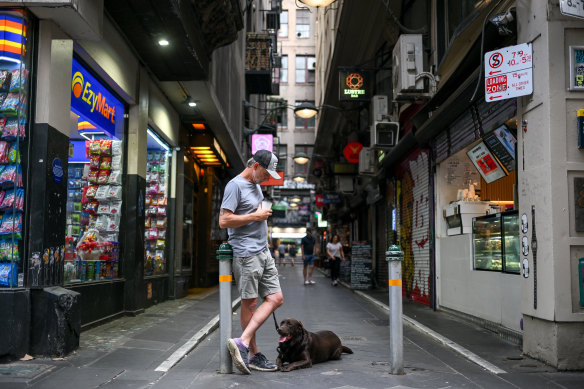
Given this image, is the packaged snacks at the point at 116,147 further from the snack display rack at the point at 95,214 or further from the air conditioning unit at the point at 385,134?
the air conditioning unit at the point at 385,134

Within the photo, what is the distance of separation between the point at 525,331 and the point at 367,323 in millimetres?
3826

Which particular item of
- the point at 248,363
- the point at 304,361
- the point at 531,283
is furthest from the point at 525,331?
the point at 248,363

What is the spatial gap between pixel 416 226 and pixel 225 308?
9227mm

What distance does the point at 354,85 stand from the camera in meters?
15.6

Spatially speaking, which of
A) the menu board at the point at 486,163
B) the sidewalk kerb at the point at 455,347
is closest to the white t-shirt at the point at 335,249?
the sidewalk kerb at the point at 455,347

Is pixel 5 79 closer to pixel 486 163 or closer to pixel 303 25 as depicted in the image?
pixel 486 163

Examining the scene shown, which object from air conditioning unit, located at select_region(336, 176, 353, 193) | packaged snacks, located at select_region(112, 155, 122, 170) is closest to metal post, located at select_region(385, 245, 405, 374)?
packaged snacks, located at select_region(112, 155, 122, 170)

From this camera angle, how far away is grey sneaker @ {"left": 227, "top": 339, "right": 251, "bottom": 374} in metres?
5.26

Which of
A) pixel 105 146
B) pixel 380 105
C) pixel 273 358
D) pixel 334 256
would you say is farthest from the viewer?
pixel 334 256

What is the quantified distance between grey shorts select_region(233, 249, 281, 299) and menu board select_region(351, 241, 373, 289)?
12.9 m

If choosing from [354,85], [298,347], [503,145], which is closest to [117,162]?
[298,347]

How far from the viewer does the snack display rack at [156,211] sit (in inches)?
468

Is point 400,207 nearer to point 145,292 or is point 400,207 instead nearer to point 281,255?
point 145,292

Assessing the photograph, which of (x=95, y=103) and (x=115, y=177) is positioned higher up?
(x=95, y=103)
